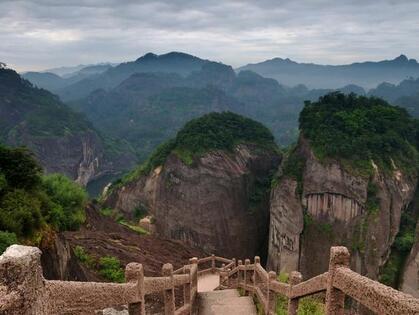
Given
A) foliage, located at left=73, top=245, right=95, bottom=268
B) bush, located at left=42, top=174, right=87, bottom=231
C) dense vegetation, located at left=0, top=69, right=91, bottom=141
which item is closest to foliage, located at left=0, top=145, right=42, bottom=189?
foliage, located at left=73, top=245, right=95, bottom=268

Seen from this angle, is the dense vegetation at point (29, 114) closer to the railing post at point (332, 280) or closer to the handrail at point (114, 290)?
the handrail at point (114, 290)

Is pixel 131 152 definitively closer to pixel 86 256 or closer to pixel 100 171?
pixel 100 171

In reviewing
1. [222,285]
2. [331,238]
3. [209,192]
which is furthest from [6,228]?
[209,192]

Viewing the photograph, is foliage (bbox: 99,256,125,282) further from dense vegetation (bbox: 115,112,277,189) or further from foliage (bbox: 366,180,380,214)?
dense vegetation (bbox: 115,112,277,189)

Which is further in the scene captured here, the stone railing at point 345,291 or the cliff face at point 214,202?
the cliff face at point 214,202

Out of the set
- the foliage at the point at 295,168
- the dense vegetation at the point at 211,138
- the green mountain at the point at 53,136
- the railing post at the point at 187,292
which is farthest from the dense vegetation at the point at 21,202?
the green mountain at the point at 53,136

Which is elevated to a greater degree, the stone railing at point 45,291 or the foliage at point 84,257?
the stone railing at point 45,291
